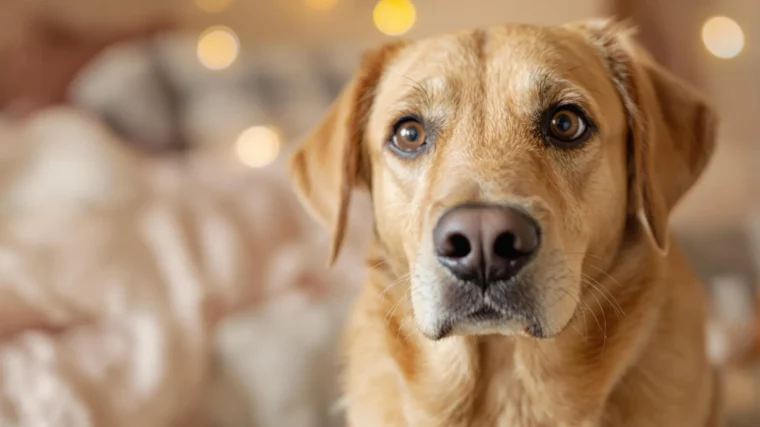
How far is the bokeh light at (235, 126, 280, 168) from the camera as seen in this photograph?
149 inches

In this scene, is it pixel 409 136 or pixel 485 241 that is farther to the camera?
pixel 409 136

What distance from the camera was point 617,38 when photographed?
1533 mm

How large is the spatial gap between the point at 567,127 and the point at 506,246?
37 cm

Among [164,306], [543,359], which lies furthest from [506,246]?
[164,306]

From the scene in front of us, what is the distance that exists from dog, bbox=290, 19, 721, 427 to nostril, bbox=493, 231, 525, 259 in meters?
0.10

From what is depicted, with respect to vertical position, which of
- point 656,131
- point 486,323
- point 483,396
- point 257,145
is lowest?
point 483,396

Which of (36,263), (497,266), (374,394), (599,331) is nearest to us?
(497,266)

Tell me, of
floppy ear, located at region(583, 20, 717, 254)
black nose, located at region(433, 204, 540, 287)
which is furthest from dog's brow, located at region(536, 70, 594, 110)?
black nose, located at region(433, 204, 540, 287)

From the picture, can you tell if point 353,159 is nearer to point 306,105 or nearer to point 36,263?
point 36,263

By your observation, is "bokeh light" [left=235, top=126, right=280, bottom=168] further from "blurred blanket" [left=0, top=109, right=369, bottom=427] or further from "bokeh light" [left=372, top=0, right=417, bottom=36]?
"bokeh light" [left=372, top=0, right=417, bottom=36]

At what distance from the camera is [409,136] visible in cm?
147

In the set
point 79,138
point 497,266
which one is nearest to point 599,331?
point 497,266

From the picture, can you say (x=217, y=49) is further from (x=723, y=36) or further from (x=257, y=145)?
(x=723, y=36)

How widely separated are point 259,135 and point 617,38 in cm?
267
